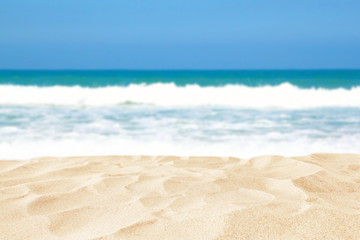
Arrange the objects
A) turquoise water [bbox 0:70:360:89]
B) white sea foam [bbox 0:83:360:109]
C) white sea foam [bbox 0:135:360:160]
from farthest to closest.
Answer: turquoise water [bbox 0:70:360:89] → white sea foam [bbox 0:83:360:109] → white sea foam [bbox 0:135:360:160]

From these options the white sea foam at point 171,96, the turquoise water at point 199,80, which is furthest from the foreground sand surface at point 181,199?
the turquoise water at point 199,80

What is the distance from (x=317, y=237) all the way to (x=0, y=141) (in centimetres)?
489

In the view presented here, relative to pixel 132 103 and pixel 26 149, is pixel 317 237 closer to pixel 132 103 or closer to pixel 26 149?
pixel 26 149

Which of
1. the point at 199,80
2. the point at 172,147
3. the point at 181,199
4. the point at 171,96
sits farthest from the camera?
the point at 199,80

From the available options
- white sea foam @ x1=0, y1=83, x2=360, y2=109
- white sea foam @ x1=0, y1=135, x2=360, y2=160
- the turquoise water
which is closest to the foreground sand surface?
white sea foam @ x1=0, y1=135, x2=360, y2=160

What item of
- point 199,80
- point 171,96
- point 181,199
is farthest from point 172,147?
point 199,80

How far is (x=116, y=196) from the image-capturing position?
2.54 metres

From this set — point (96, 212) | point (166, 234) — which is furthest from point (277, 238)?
point (96, 212)

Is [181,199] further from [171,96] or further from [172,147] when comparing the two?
[171,96]

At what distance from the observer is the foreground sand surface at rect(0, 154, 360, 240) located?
76.0 inches

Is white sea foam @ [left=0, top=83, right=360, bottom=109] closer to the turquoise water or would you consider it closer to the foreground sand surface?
the turquoise water

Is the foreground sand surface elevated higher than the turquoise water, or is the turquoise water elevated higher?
the foreground sand surface

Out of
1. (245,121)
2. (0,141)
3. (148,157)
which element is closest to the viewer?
(148,157)

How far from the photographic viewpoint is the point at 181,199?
244cm
